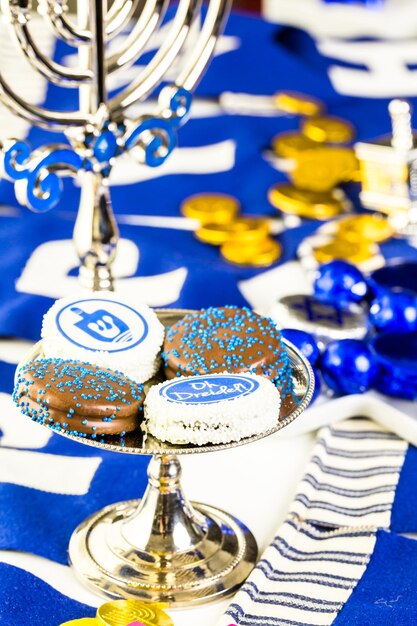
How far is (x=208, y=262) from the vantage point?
4.07ft

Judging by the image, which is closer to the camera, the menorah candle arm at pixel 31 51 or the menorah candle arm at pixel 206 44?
the menorah candle arm at pixel 31 51

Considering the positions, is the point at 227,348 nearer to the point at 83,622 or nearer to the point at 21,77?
the point at 83,622

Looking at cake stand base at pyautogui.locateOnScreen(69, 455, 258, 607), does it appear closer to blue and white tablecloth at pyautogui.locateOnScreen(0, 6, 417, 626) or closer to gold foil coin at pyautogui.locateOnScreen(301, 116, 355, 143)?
blue and white tablecloth at pyautogui.locateOnScreen(0, 6, 417, 626)

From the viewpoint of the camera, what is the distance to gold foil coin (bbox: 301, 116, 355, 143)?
1620 millimetres

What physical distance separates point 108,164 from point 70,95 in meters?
0.68

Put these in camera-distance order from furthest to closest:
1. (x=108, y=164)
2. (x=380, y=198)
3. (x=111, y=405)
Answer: (x=380, y=198) < (x=108, y=164) < (x=111, y=405)

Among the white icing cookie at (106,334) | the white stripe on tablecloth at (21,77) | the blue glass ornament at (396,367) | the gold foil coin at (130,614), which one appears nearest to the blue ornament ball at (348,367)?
the blue glass ornament at (396,367)

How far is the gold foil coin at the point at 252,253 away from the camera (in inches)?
50.0

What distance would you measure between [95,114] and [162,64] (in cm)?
10

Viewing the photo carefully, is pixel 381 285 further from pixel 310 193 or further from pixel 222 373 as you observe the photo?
pixel 222 373

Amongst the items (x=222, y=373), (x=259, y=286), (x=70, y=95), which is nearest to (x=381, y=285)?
(x=259, y=286)

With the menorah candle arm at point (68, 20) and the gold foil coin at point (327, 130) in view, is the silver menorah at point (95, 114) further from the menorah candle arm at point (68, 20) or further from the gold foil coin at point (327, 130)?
the gold foil coin at point (327, 130)

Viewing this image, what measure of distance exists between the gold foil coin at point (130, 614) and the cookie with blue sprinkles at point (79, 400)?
4.5 inches

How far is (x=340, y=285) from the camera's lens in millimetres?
1117
